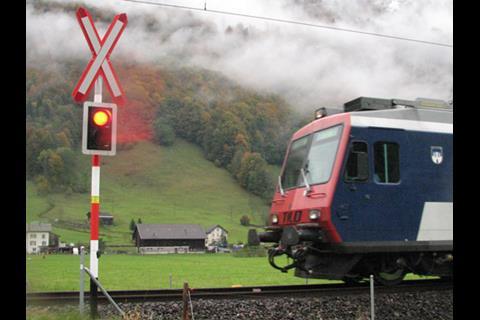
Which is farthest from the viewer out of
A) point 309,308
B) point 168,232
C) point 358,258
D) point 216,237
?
point 216,237

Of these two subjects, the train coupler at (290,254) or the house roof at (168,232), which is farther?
the house roof at (168,232)

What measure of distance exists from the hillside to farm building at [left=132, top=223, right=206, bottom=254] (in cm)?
1718

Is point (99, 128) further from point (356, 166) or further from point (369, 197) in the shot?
point (369, 197)

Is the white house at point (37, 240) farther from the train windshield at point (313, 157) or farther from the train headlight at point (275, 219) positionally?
the train windshield at point (313, 157)

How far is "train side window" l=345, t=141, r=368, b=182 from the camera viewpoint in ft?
28.4

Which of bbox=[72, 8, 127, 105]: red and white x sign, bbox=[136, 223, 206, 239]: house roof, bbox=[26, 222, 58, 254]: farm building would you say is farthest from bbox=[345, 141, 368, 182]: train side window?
bbox=[26, 222, 58, 254]: farm building

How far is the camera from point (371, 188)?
8.82 metres

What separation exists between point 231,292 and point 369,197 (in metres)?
2.85

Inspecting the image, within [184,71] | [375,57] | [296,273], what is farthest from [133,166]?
[296,273]

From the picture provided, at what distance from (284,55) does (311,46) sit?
5.57 m

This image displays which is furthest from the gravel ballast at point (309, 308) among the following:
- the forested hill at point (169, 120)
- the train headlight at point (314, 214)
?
the forested hill at point (169, 120)

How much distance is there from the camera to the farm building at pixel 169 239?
24409 millimetres

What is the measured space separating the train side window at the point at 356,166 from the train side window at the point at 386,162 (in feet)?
0.95

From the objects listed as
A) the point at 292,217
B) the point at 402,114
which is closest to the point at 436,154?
the point at 402,114
